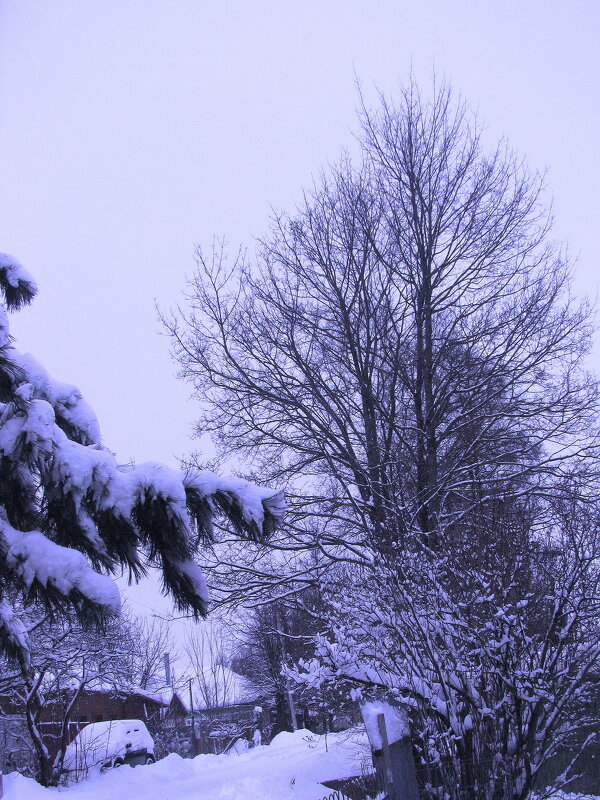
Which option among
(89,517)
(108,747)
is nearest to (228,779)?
(108,747)

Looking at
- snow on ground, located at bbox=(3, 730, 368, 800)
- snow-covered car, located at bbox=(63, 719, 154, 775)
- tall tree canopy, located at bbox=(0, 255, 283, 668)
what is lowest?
snow on ground, located at bbox=(3, 730, 368, 800)

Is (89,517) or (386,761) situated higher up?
(89,517)

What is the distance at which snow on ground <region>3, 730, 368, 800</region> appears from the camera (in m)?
12.3

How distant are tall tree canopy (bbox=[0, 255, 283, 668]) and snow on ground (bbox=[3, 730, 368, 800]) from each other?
956cm

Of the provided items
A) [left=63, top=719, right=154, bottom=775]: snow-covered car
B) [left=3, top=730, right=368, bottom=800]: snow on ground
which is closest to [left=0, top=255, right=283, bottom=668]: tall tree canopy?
[left=3, top=730, right=368, bottom=800]: snow on ground

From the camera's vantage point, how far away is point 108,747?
19.1 meters

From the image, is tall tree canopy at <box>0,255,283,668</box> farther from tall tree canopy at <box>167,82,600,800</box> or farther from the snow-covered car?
the snow-covered car

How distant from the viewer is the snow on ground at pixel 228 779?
12.3 metres

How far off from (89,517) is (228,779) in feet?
50.5

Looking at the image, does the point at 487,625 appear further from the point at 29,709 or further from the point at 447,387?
the point at 29,709

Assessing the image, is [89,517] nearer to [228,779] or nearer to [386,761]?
[386,761]

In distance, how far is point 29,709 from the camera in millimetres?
14984

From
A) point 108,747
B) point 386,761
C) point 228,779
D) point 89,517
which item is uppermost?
point 89,517

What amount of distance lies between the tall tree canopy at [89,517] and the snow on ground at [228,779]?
9.56 m
